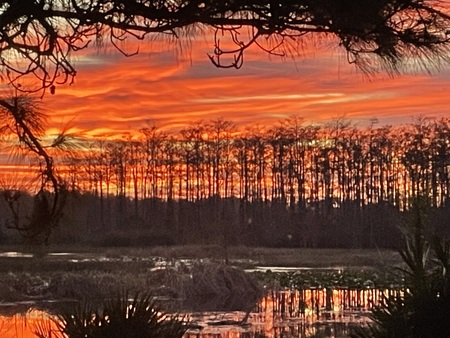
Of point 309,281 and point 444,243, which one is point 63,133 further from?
point 309,281

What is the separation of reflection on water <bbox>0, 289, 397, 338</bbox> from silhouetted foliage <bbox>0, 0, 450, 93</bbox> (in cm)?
694

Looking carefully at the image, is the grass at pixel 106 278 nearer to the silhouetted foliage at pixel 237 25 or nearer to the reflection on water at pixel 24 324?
the reflection on water at pixel 24 324

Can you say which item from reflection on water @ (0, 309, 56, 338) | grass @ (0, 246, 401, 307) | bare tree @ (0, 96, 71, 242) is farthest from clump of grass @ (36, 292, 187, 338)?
grass @ (0, 246, 401, 307)

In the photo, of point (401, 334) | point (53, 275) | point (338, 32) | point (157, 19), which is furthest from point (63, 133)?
point (53, 275)

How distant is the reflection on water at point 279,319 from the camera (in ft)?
39.5

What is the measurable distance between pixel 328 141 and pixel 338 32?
37069mm

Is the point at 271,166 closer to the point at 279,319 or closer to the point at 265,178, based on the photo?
the point at 265,178

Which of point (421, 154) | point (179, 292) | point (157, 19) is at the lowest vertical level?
point (179, 292)

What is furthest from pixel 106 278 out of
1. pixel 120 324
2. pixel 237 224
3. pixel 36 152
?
pixel 237 224

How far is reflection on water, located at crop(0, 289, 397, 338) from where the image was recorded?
1203 centimetres

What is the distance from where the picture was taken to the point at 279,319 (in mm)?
13781

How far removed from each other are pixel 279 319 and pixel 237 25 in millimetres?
9755

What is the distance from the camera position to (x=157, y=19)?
445 cm

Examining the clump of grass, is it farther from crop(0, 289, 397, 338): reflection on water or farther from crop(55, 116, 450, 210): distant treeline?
crop(55, 116, 450, 210): distant treeline
